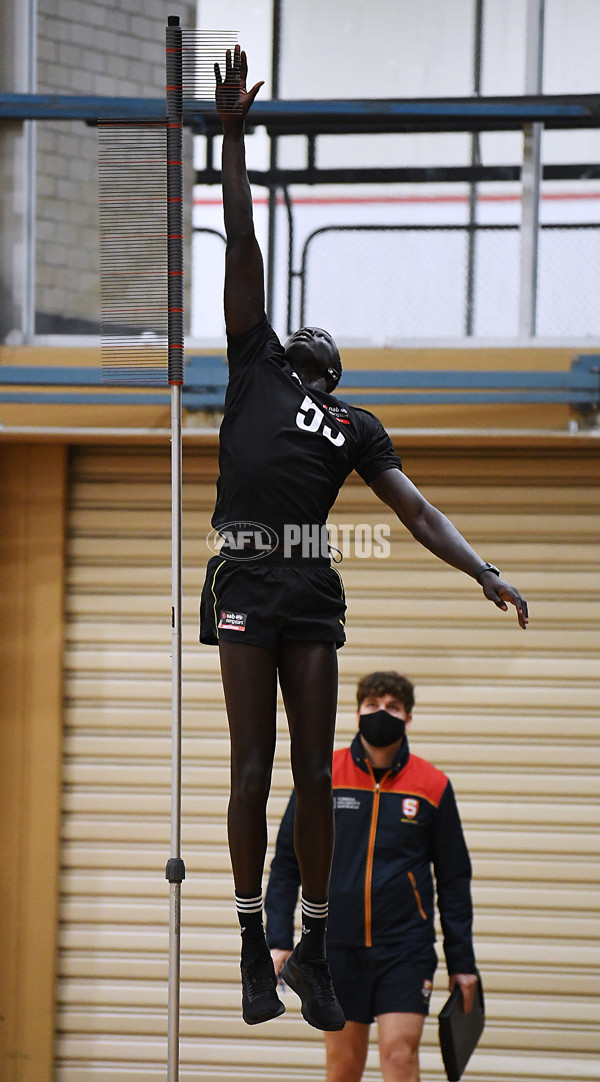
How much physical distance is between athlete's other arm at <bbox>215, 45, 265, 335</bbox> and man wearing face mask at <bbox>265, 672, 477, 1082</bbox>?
2.09 meters

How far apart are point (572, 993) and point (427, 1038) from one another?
0.74m

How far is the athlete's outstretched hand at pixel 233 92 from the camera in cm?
303

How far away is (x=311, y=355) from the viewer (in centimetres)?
326

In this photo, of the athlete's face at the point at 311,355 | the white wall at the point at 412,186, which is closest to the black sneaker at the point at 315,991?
the athlete's face at the point at 311,355

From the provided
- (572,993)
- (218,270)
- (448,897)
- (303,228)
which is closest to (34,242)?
(218,270)

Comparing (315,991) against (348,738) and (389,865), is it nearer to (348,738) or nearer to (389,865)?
(389,865)

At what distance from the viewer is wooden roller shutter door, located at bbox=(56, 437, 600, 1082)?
247 inches

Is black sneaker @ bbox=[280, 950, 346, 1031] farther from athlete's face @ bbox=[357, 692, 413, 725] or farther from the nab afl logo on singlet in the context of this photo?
athlete's face @ bbox=[357, 692, 413, 725]

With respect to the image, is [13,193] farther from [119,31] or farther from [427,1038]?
[427,1038]

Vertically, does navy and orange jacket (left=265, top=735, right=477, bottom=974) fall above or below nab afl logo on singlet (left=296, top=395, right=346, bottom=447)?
below

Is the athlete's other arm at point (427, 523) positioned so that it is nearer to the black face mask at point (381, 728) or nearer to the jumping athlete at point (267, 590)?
the jumping athlete at point (267, 590)

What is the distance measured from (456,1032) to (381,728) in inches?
44.1

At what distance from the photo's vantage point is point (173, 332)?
10.6 ft

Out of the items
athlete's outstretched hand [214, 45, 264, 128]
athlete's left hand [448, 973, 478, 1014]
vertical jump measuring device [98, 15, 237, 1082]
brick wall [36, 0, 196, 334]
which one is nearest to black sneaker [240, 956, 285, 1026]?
vertical jump measuring device [98, 15, 237, 1082]
